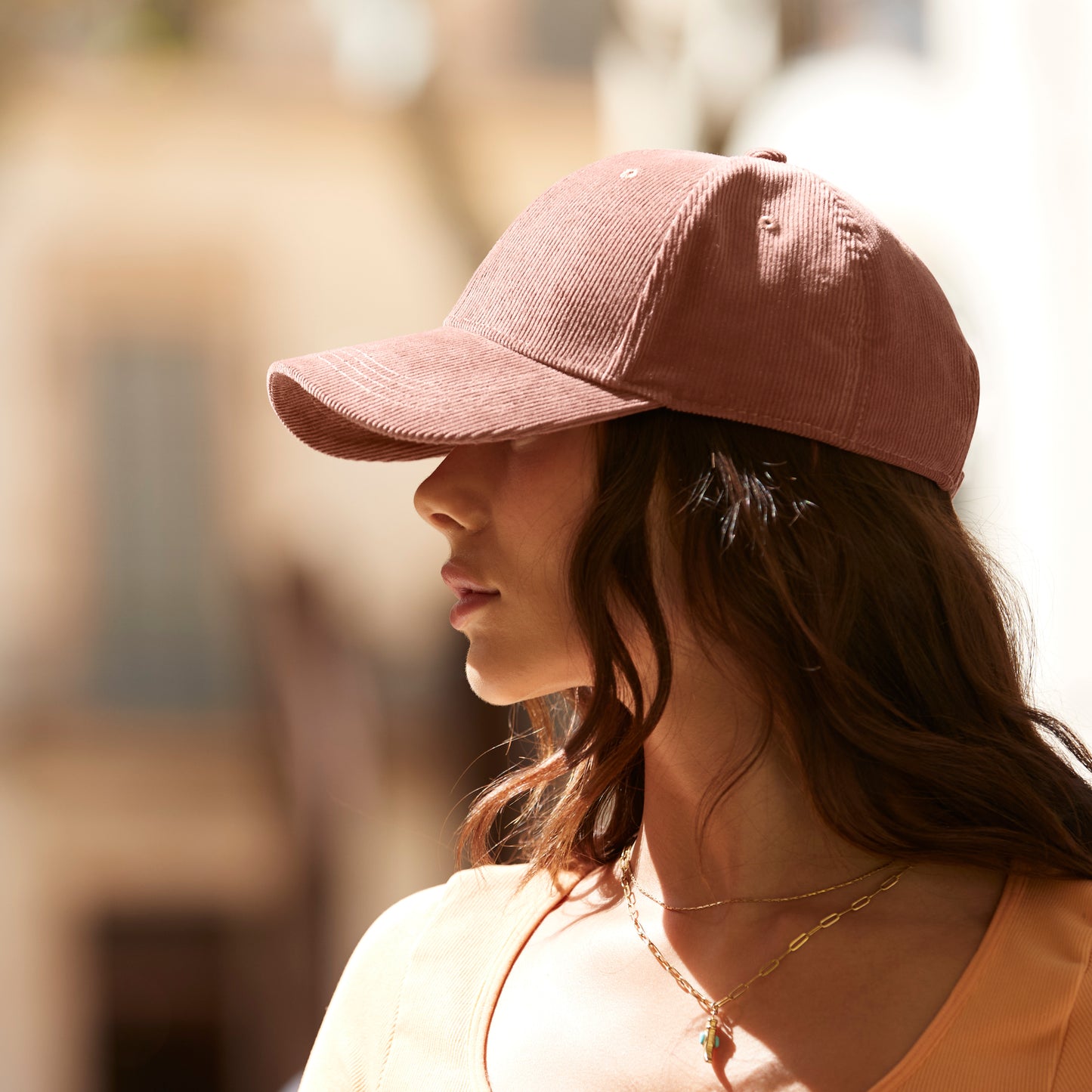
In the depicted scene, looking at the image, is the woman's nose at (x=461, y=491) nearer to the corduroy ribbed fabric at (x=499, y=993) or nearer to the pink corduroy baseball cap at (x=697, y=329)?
the pink corduroy baseball cap at (x=697, y=329)

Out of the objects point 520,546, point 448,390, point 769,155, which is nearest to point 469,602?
point 520,546

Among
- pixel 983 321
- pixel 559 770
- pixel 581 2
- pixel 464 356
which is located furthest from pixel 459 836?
pixel 581 2

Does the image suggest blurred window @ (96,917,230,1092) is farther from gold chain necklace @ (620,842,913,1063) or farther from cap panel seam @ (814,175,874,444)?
cap panel seam @ (814,175,874,444)

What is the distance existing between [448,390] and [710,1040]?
0.57 m

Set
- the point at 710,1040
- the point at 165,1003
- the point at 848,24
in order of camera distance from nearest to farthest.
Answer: the point at 710,1040, the point at 165,1003, the point at 848,24

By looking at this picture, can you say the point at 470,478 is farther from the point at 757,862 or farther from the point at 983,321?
the point at 983,321

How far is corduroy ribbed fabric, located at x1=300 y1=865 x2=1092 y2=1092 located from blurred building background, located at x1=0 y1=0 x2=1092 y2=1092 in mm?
3489

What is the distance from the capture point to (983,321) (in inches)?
175

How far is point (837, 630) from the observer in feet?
3.65

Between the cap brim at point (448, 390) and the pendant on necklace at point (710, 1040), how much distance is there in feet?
1.63

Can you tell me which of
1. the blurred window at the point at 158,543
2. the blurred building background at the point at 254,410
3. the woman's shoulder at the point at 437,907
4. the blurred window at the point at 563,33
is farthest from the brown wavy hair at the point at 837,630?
the blurred window at the point at 563,33

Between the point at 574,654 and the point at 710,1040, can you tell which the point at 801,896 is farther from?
the point at 574,654

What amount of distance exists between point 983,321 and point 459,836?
360 cm

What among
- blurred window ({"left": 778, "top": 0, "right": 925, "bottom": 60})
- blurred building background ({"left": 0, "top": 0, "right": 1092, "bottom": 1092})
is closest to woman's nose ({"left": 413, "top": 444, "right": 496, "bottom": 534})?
blurred building background ({"left": 0, "top": 0, "right": 1092, "bottom": 1092})
